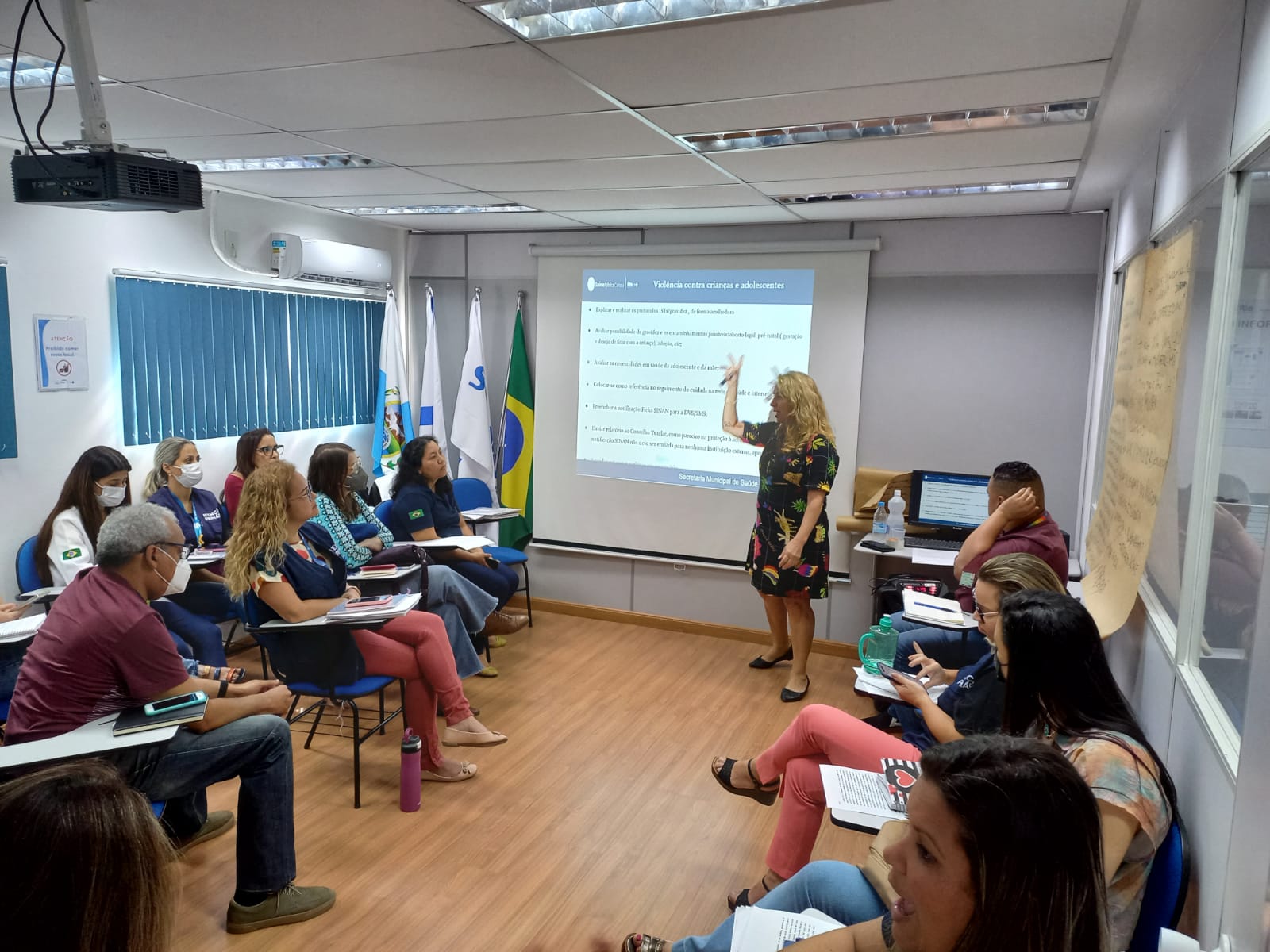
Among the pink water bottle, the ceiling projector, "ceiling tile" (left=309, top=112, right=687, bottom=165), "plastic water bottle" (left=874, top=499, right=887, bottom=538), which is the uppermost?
"ceiling tile" (left=309, top=112, right=687, bottom=165)

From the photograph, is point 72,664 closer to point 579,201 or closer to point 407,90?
point 407,90

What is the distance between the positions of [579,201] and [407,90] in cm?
193

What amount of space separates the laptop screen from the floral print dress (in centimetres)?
57

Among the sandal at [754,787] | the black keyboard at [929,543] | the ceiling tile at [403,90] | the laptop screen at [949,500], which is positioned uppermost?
the ceiling tile at [403,90]

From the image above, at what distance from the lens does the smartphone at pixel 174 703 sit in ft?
7.06

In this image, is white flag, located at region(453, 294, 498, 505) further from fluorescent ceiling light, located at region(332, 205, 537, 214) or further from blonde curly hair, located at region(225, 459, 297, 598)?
blonde curly hair, located at region(225, 459, 297, 598)

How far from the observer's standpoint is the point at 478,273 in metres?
5.69

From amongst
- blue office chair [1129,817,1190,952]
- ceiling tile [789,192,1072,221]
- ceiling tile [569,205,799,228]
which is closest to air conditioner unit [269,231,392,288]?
ceiling tile [569,205,799,228]

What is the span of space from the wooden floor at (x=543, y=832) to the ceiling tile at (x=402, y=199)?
2557 millimetres

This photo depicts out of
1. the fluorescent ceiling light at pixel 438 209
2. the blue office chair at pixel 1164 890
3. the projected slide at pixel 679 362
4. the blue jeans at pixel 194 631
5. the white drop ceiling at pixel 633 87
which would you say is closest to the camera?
the blue office chair at pixel 1164 890

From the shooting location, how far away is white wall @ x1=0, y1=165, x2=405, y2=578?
11.8ft

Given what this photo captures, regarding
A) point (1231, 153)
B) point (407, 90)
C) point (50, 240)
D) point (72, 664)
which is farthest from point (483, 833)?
point (50, 240)

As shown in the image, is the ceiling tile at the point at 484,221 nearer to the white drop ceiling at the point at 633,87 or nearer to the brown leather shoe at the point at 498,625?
the white drop ceiling at the point at 633,87

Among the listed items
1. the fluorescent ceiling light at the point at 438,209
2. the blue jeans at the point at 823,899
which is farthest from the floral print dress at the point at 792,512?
the blue jeans at the point at 823,899
